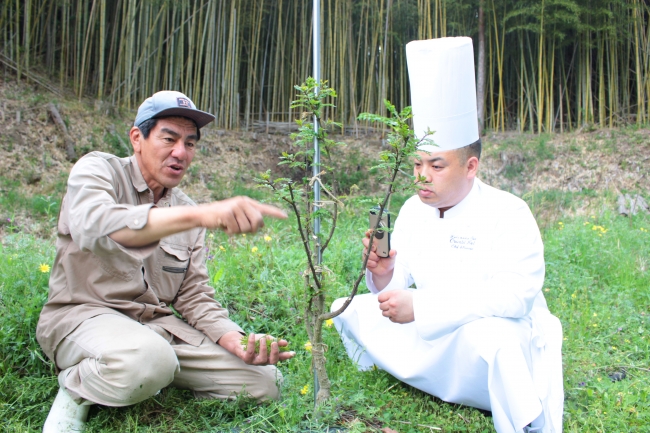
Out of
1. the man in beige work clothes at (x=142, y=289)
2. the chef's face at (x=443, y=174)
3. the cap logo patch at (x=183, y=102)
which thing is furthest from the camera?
the chef's face at (x=443, y=174)

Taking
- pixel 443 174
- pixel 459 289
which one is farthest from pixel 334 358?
pixel 443 174

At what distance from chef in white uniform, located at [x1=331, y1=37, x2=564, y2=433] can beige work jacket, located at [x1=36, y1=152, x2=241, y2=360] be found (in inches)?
26.8

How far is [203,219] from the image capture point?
1568 millimetres

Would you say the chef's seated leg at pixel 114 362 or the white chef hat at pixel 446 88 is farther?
the white chef hat at pixel 446 88

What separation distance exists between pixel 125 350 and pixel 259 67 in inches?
319

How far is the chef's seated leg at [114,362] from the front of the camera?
187cm

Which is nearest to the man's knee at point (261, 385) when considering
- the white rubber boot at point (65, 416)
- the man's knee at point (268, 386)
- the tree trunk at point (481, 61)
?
the man's knee at point (268, 386)

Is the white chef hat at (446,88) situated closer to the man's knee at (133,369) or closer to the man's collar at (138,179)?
the man's collar at (138,179)

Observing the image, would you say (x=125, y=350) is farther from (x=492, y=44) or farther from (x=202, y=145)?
(x=492, y=44)

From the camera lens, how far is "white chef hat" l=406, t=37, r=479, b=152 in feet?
7.58

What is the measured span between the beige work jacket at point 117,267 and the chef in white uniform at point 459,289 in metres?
0.68

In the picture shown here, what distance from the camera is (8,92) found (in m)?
6.75

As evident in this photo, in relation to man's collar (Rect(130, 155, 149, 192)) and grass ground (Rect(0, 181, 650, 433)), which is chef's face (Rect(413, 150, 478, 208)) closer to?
grass ground (Rect(0, 181, 650, 433))

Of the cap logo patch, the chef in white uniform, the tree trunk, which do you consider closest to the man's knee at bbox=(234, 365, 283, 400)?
the chef in white uniform
